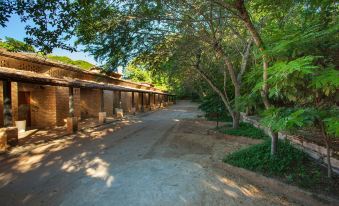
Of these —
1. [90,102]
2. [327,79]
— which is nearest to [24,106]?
[90,102]

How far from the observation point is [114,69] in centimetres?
1239

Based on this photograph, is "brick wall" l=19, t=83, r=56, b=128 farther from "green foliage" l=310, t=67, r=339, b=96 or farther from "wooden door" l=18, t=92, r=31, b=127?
"green foliage" l=310, t=67, r=339, b=96

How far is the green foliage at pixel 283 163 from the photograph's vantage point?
685 cm

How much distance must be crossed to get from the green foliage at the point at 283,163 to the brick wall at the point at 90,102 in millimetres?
16997

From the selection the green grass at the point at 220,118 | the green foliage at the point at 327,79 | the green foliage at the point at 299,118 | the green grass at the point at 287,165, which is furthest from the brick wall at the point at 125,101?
the green foliage at the point at 327,79

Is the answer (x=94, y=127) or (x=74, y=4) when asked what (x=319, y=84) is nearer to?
(x=74, y=4)

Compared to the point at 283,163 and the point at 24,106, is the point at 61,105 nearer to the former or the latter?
the point at 24,106

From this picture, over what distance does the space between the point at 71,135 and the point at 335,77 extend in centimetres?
1272

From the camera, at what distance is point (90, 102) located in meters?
23.3

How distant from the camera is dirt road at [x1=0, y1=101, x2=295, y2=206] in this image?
5609 millimetres

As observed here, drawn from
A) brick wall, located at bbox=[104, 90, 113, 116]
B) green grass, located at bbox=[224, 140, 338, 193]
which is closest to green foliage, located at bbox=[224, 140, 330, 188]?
green grass, located at bbox=[224, 140, 338, 193]

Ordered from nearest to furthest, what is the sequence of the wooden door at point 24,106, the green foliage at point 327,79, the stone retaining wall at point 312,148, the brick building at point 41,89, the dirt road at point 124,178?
the green foliage at point 327,79
the dirt road at point 124,178
the stone retaining wall at point 312,148
the brick building at point 41,89
the wooden door at point 24,106

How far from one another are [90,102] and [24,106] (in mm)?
7533

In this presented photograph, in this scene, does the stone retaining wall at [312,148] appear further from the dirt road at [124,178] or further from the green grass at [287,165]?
the dirt road at [124,178]
